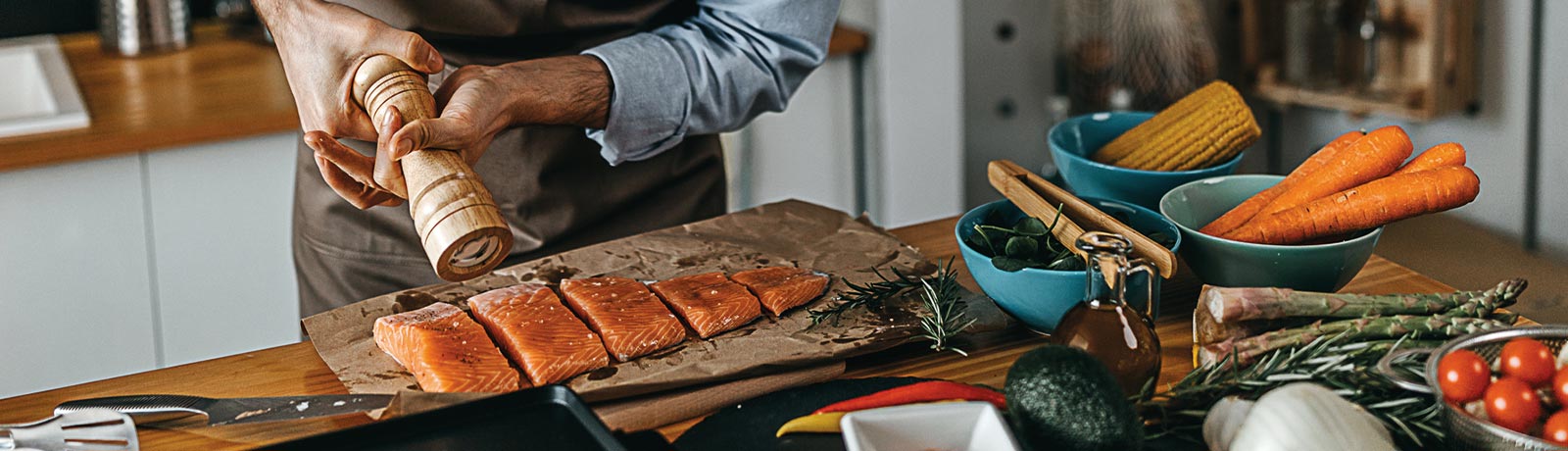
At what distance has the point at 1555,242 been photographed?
244 centimetres

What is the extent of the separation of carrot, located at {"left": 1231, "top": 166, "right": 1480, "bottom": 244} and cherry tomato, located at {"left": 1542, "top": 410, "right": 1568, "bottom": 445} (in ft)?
1.06

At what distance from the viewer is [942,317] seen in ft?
3.46

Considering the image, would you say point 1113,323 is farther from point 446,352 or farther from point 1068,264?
point 446,352

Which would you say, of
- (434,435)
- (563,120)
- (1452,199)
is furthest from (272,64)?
(1452,199)

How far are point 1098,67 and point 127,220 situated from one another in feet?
6.37

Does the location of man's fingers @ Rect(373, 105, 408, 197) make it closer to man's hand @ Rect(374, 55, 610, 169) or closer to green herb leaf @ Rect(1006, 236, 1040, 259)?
man's hand @ Rect(374, 55, 610, 169)

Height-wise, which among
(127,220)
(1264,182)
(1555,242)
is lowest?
(1555,242)

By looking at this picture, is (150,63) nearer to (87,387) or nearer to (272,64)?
(272,64)

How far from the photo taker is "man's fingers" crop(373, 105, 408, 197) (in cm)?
98

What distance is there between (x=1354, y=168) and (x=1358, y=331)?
22 centimetres

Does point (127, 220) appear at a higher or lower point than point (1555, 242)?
higher

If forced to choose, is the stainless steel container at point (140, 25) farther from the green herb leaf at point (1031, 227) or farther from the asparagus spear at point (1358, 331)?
the asparagus spear at point (1358, 331)

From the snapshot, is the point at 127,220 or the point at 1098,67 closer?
the point at 127,220

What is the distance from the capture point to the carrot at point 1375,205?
41.0 inches
